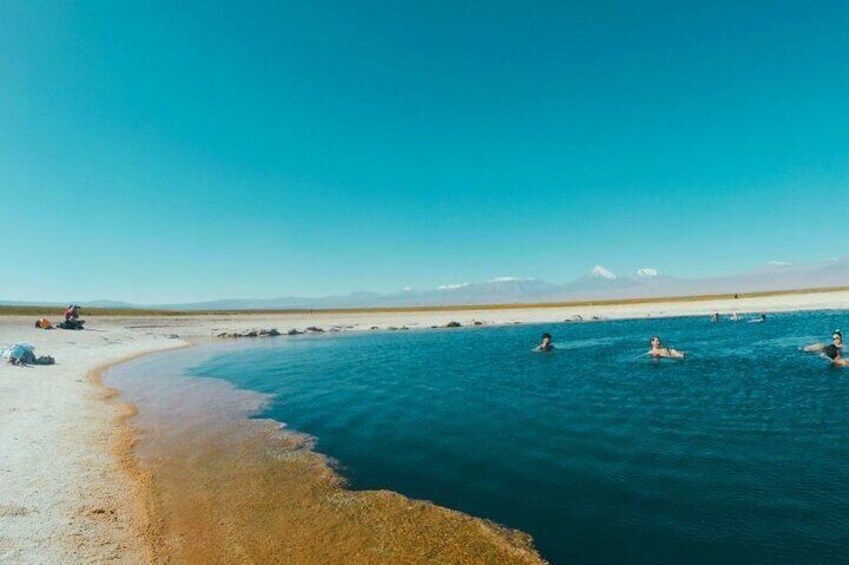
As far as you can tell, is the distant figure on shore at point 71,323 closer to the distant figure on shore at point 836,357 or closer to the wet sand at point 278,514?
the wet sand at point 278,514

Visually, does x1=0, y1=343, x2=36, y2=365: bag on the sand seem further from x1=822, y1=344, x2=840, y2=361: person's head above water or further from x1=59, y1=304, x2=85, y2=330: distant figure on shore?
x1=822, y1=344, x2=840, y2=361: person's head above water

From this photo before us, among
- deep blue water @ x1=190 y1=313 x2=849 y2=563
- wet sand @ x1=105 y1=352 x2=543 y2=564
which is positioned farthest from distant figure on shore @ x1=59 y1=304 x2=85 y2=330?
wet sand @ x1=105 y1=352 x2=543 y2=564

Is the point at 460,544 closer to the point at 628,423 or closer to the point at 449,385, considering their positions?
the point at 628,423

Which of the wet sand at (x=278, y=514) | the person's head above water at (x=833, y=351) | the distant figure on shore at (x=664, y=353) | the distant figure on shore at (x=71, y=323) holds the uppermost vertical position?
the distant figure on shore at (x=71, y=323)

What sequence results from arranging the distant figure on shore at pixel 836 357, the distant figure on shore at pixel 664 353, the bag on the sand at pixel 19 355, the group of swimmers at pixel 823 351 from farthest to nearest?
1. the distant figure on shore at pixel 664 353
2. the bag on the sand at pixel 19 355
3. the group of swimmers at pixel 823 351
4. the distant figure on shore at pixel 836 357

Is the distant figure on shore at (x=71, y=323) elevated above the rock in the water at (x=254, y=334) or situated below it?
above

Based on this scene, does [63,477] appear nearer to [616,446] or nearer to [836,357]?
[616,446]

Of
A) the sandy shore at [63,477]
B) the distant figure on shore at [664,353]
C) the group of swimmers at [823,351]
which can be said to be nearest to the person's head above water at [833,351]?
the group of swimmers at [823,351]

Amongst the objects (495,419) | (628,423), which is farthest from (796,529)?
(495,419)

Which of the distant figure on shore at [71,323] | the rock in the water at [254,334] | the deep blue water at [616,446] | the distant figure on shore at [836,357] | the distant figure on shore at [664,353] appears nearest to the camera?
the deep blue water at [616,446]
